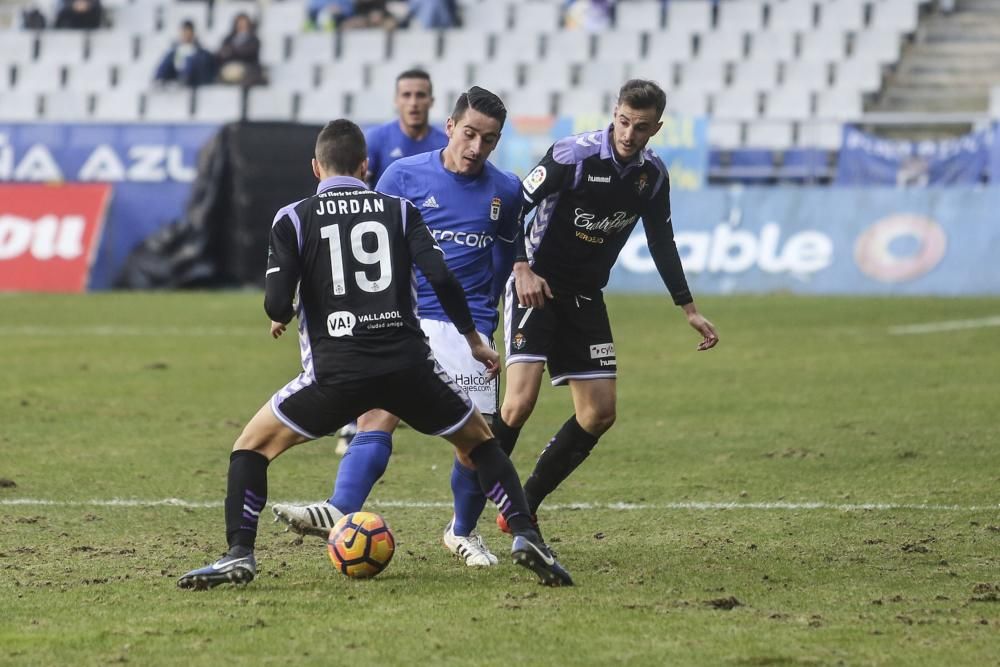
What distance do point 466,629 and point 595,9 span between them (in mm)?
21509

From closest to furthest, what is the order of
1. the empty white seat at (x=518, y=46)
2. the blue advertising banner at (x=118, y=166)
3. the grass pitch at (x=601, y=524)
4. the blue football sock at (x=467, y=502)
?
the grass pitch at (x=601, y=524)
the blue football sock at (x=467, y=502)
the blue advertising banner at (x=118, y=166)
the empty white seat at (x=518, y=46)

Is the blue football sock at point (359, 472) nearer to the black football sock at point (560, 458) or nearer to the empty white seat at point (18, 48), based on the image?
the black football sock at point (560, 458)

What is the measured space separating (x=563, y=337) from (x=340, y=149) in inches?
66.9

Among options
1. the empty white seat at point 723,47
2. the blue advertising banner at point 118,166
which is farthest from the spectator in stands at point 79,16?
the empty white seat at point 723,47

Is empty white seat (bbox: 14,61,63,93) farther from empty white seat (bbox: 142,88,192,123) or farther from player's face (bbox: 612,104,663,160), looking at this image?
player's face (bbox: 612,104,663,160)

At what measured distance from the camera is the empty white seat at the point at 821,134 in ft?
68.9

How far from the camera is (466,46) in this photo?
26.1m

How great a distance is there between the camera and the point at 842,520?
25.4 feet

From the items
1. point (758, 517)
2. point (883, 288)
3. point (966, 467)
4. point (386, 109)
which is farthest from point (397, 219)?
point (386, 109)

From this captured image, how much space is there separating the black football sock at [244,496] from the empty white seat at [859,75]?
752 inches

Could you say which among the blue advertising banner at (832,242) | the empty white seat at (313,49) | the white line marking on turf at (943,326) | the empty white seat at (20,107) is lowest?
the white line marking on turf at (943,326)

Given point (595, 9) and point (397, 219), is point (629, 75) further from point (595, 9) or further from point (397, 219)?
point (397, 219)

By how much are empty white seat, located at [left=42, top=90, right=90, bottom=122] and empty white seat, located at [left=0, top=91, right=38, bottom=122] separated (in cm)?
23

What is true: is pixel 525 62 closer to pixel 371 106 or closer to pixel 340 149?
pixel 371 106
